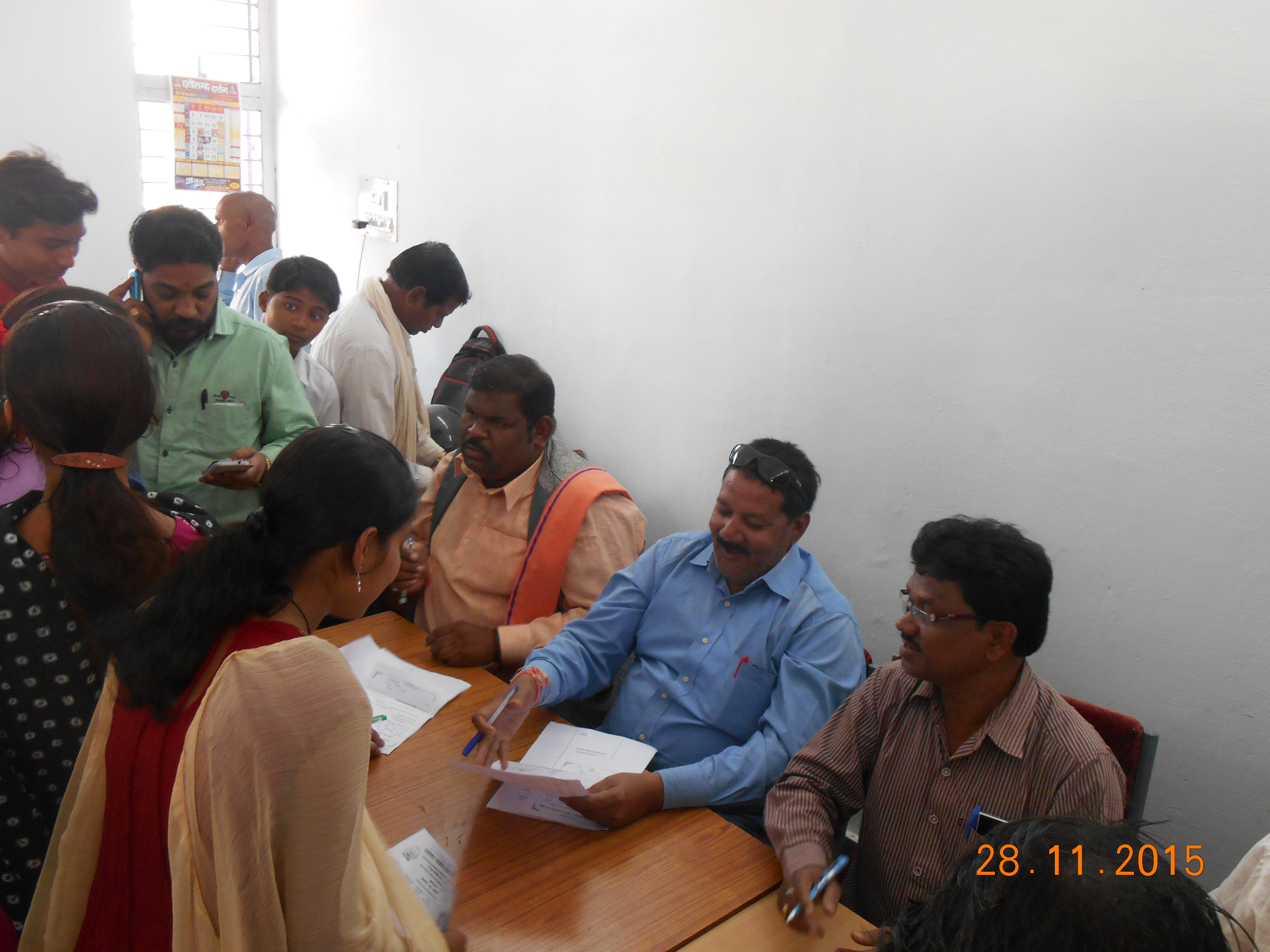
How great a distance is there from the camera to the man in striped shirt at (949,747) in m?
1.40

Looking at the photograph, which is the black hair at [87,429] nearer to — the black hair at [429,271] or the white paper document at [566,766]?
the white paper document at [566,766]

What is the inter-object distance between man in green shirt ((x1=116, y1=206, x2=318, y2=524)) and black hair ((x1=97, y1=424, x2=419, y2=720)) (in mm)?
1167

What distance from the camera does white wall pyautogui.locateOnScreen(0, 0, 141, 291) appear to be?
5.09 meters

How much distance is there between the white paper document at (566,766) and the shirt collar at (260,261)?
10.7 ft

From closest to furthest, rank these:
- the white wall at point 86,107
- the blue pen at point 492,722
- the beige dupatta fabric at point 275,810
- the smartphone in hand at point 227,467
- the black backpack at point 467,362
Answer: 1. the beige dupatta fabric at point 275,810
2. the blue pen at point 492,722
3. the smartphone in hand at point 227,467
4. the black backpack at point 467,362
5. the white wall at point 86,107

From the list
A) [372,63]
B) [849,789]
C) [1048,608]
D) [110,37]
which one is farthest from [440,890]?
[110,37]

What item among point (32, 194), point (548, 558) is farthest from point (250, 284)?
point (548, 558)

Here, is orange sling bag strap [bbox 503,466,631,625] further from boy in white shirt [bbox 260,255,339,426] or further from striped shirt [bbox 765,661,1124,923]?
boy in white shirt [bbox 260,255,339,426]

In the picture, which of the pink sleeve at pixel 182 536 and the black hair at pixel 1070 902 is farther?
the pink sleeve at pixel 182 536

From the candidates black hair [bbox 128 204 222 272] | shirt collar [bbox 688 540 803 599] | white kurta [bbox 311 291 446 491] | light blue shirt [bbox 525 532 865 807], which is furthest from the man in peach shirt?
black hair [bbox 128 204 222 272]

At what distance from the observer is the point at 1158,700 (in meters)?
1.96

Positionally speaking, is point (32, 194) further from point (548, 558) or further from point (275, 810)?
point (275, 810)

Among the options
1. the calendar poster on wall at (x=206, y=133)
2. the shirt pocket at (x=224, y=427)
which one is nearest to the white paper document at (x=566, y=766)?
the shirt pocket at (x=224, y=427)

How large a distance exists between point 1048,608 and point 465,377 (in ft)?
10.2
